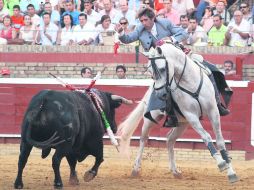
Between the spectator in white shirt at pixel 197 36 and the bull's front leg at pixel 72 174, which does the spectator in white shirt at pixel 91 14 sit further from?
the bull's front leg at pixel 72 174

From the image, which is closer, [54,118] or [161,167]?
[54,118]

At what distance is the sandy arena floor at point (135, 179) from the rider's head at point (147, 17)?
1.96 meters

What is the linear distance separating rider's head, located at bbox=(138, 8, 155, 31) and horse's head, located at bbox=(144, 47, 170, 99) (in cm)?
127

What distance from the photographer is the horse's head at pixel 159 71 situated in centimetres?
1143

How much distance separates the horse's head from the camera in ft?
37.5

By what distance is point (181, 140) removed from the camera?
52.9ft

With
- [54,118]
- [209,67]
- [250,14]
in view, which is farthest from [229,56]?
[54,118]

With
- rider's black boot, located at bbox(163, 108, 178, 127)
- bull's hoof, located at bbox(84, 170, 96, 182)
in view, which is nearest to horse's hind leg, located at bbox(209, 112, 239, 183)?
rider's black boot, located at bbox(163, 108, 178, 127)

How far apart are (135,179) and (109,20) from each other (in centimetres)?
533

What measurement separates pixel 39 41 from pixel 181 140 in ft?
11.4

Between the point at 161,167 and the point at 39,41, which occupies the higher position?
the point at 39,41

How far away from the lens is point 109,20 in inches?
684

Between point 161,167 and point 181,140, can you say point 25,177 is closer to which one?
point 161,167

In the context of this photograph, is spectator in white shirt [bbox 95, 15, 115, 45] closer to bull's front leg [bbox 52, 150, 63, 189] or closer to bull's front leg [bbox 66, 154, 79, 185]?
bull's front leg [bbox 66, 154, 79, 185]
